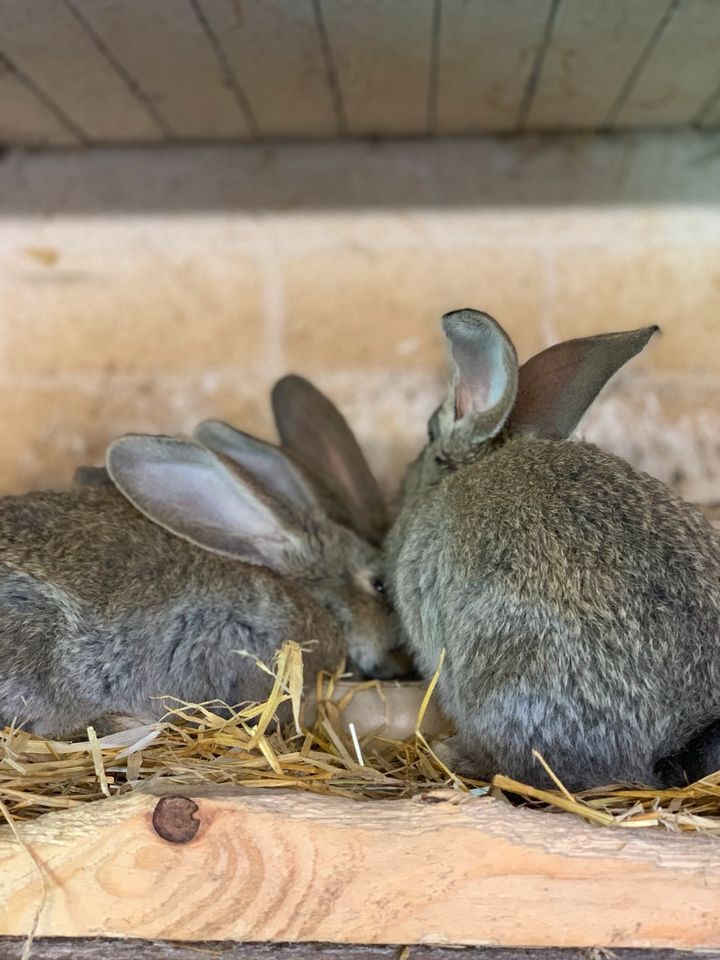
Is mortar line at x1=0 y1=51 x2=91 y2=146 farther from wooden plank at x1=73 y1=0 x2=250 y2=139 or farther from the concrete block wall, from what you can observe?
wooden plank at x1=73 y1=0 x2=250 y2=139

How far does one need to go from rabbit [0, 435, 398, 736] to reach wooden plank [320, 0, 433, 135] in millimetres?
877

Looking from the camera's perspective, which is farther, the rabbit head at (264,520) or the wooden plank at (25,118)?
the wooden plank at (25,118)

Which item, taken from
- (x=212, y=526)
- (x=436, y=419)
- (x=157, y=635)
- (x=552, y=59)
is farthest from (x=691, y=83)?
(x=157, y=635)

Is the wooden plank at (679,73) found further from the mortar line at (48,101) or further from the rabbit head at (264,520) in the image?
the mortar line at (48,101)

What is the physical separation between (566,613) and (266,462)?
2.91ft

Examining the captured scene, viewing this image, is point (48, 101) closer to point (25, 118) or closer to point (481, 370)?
point (25, 118)

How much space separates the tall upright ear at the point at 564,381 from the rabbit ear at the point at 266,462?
1.69 feet

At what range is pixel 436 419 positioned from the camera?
1.84 m

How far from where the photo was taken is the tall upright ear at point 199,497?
1.72 metres

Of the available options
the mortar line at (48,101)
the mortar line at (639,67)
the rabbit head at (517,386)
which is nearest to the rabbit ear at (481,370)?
the rabbit head at (517,386)

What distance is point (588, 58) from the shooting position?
1.96 metres

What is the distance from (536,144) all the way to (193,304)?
0.97m

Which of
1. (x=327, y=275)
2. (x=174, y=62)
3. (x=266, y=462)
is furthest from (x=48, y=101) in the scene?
(x=266, y=462)

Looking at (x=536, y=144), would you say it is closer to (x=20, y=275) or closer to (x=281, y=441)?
(x=281, y=441)
